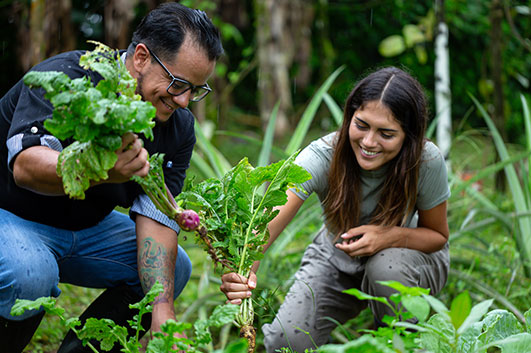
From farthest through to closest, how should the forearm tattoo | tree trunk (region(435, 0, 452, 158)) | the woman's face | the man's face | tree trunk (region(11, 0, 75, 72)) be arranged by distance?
tree trunk (region(435, 0, 452, 158)) < tree trunk (region(11, 0, 75, 72)) < the woman's face < the forearm tattoo < the man's face

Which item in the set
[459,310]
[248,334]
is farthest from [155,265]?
[459,310]

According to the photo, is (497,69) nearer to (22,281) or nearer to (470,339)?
(470,339)

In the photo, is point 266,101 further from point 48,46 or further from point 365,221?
point 365,221

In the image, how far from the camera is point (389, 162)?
2.13 metres

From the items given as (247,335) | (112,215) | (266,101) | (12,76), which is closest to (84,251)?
(112,215)

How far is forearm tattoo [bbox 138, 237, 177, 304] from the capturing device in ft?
→ 5.84

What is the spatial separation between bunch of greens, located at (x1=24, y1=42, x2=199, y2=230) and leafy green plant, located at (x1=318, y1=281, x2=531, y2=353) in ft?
1.82

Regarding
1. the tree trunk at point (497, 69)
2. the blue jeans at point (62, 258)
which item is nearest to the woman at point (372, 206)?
the blue jeans at point (62, 258)

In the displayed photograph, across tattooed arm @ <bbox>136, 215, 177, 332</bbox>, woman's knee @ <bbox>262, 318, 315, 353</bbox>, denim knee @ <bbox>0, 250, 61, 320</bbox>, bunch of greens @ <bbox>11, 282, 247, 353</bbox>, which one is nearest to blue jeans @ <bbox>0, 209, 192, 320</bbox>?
denim knee @ <bbox>0, 250, 61, 320</bbox>

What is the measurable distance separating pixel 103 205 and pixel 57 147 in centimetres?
44

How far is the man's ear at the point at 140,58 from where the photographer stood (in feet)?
5.51

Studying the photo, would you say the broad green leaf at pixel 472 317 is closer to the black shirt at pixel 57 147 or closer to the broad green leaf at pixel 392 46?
the black shirt at pixel 57 147

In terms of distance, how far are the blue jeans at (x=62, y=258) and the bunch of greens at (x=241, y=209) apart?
1.47ft

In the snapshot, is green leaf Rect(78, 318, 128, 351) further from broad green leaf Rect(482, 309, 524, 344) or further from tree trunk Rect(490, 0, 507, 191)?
tree trunk Rect(490, 0, 507, 191)
